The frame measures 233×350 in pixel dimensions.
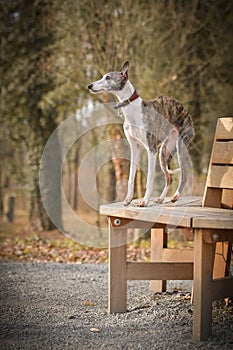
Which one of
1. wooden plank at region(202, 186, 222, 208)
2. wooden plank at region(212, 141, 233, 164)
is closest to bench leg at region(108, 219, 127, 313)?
wooden plank at region(202, 186, 222, 208)

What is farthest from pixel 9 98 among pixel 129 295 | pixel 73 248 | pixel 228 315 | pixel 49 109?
pixel 228 315

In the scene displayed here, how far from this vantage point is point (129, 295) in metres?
5.49

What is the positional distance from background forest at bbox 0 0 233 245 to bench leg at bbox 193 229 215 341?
6029 millimetres

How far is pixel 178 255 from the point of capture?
17.3 feet

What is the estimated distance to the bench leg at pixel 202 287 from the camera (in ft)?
12.8

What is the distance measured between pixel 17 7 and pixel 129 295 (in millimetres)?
8608

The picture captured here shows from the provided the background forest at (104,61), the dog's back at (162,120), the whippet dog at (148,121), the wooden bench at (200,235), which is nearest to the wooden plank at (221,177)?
the wooden bench at (200,235)

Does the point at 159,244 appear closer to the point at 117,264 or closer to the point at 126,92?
the point at 117,264

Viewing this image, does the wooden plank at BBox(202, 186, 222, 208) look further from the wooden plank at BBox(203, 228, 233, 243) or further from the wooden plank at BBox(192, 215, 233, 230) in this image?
the wooden plank at BBox(192, 215, 233, 230)

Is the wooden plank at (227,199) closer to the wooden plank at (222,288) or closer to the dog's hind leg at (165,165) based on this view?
the dog's hind leg at (165,165)

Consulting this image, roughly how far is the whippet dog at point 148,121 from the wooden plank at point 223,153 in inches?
14.2

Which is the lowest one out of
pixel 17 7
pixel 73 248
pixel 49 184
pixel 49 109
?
pixel 73 248

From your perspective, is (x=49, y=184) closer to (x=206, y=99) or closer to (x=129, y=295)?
(x=206, y=99)

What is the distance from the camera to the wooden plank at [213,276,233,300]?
404 cm
